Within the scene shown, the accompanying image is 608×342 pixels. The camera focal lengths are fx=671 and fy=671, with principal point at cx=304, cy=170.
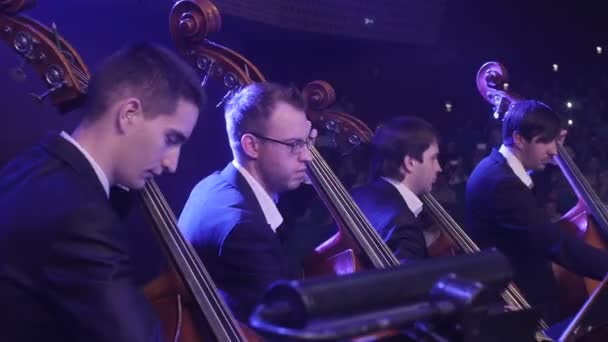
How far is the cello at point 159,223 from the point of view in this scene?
1505mm

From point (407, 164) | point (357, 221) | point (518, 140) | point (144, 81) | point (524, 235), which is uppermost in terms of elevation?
point (144, 81)

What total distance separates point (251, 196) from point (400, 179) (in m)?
0.81

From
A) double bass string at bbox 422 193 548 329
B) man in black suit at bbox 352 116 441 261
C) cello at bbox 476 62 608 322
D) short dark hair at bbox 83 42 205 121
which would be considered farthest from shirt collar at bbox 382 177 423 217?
short dark hair at bbox 83 42 205 121

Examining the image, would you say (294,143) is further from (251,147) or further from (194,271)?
(194,271)

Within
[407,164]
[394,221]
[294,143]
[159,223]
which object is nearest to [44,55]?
[159,223]

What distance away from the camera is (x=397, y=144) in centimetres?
250

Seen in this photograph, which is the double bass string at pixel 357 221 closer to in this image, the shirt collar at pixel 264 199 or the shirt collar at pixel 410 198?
the shirt collar at pixel 264 199

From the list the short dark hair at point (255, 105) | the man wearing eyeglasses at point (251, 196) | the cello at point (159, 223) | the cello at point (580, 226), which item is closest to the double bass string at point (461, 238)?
the cello at point (580, 226)

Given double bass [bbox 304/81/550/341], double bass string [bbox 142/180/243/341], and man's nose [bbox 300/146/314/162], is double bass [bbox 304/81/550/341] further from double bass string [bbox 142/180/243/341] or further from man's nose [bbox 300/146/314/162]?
double bass string [bbox 142/180/243/341]

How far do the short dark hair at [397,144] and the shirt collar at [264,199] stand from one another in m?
0.69

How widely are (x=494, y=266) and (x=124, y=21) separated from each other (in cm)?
204

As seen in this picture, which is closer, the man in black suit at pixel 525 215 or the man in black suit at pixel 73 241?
the man in black suit at pixel 73 241

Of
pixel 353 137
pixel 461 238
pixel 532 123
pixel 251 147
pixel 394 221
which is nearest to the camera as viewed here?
pixel 251 147

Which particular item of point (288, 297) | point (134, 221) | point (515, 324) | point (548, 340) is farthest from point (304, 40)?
point (288, 297)
